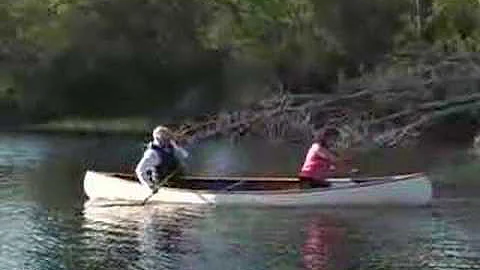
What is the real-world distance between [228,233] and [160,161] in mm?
4197

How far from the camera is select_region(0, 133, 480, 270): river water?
1788cm

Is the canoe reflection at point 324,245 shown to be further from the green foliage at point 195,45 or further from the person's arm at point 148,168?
the green foliage at point 195,45

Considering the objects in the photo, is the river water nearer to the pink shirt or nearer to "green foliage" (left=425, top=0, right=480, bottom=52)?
the pink shirt

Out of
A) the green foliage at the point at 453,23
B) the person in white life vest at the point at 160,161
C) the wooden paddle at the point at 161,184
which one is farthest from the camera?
the green foliage at the point at 453,23

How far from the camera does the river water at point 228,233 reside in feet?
58.6

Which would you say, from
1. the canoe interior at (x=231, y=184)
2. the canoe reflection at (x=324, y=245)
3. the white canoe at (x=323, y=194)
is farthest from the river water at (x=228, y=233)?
the canoe interior at (x=231, y=184)

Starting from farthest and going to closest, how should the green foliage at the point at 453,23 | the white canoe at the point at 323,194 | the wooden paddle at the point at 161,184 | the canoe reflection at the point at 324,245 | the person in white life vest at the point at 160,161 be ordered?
the green foliage at the point at 453,23 < the person in white life vest at the point at 160,161 < the wooden paddle at the point at 161,184 < the white canoe at the point at 323,194 < the canoe reflection at the point at 324,245

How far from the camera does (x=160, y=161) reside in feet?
79.7

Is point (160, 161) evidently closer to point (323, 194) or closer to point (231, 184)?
point (231, 184)

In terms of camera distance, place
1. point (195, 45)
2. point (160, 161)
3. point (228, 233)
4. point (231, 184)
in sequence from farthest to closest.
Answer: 1. point (195, 45)
2. point (231, 184)
3. point (160, 161)
4. point (228, 233)

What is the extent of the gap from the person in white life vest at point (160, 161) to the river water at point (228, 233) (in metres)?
0.69

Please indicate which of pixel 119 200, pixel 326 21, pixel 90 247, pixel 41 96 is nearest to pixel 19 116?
pixel 41 96

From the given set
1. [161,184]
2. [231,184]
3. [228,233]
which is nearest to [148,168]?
[161,184]

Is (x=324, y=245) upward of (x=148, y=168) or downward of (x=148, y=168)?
downward
